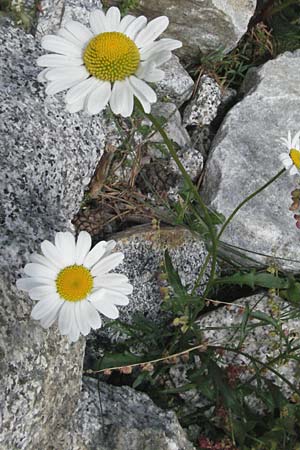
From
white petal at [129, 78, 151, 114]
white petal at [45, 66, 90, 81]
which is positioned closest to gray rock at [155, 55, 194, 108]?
white petal at [45, 66, 90, 81]

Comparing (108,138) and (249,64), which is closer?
(108,138)

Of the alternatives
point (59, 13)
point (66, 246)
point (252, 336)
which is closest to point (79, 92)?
point (66, 246)

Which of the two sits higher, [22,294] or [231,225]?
[231,225]

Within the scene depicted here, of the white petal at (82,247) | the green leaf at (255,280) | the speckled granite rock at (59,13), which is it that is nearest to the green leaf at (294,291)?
the green leaf at (255,280)

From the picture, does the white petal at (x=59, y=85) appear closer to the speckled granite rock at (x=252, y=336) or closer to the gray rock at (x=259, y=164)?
the speckled granite rock at (x=252, y=336)

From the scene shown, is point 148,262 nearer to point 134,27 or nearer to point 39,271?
point 39,271

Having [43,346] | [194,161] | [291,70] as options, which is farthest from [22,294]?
[291,70]

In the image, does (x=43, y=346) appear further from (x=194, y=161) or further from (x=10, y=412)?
(x=194, y=161)

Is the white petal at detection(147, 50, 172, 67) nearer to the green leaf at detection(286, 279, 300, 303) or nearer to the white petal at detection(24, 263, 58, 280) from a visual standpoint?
the white petal at detection(24, 263, 58, 280)
